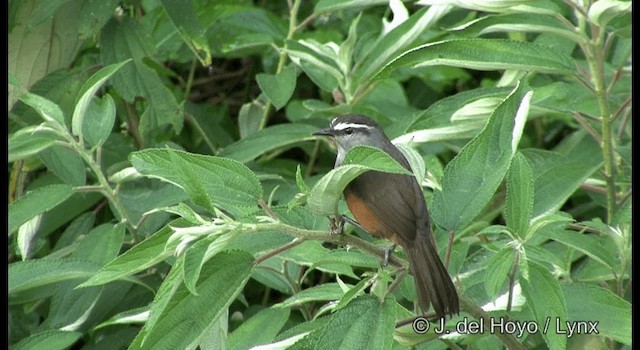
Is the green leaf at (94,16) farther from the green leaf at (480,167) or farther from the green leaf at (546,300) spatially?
the green leaf at (546,300)

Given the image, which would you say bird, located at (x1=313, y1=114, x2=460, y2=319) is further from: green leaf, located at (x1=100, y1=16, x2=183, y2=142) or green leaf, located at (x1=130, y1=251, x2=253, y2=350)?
green leaf, located at (x1=100, y1=16, x2=183, y2=142)

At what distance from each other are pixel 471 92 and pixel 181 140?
1528mm

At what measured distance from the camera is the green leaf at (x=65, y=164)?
11.6 ft

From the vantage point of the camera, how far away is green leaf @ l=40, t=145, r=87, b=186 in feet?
11.6

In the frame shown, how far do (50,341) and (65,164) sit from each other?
697mm

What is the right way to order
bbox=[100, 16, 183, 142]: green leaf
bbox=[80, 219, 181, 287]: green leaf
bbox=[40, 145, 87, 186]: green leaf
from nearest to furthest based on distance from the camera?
bbox=[80, 219, 181, 287]: green leaf → bbox=[40, 145, 87, 186]: green leaf → bbox=[100, 16, 183, 142]: green leaf

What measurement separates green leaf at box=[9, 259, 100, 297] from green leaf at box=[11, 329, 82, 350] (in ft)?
0.55

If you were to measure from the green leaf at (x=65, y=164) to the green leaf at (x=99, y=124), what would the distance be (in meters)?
0.13

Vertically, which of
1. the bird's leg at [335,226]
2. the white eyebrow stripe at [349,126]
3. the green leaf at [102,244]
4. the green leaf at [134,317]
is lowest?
the green leaf at [134,317]

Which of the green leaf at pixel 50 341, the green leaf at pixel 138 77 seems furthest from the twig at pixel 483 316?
the green leaf at pixel 138 77

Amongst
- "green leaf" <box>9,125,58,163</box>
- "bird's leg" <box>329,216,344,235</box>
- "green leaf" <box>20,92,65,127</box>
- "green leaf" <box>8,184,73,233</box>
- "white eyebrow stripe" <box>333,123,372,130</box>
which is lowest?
"bird's leg" <box>329,216,344,235</box>

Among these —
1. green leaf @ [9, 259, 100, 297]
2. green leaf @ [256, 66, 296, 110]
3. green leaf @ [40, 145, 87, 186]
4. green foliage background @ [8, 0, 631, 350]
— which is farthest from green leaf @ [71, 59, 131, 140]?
green leaf @ [256, 66, 296, 110]
